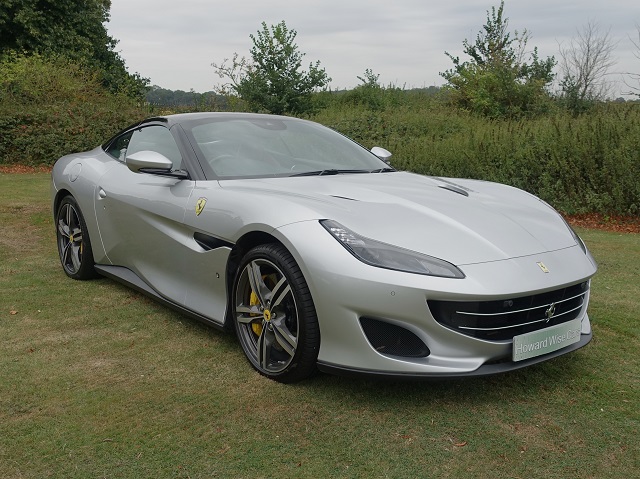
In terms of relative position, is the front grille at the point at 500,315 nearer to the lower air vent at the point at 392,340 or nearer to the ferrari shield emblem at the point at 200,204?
the lower air vent at the point at 392,340

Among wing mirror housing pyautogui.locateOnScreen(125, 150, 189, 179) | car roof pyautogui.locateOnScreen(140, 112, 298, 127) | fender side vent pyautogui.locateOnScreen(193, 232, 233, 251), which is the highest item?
car roof pyautogui.locateOnScreen(140, 112, 298, 127)

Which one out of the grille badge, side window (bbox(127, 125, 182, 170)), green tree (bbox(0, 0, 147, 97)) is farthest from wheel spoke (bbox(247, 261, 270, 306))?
green tree (bbox(0, 0, 147, 97))

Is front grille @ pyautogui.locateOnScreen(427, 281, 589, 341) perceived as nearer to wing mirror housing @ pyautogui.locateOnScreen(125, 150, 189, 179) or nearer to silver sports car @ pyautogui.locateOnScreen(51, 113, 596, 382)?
silver sports car @ pyautogui.locateOnScreen(51, 113, 596, 382)

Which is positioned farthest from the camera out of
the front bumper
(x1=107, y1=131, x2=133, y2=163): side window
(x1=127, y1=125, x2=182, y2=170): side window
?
(x1=107, y1=131, x2=133, y2=163): side window

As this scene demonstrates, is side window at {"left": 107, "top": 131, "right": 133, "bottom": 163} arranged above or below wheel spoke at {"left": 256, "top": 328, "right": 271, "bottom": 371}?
above

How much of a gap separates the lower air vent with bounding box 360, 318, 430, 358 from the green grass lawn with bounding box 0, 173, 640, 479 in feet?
0.94

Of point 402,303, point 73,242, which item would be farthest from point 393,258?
point 73,242

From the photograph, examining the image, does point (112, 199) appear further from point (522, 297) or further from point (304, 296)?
point (522, 297)

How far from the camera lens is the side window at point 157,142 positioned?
3.99 metres

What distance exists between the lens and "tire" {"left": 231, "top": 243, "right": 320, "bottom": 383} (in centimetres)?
286

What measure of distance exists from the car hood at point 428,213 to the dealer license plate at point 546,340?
13.6 inches

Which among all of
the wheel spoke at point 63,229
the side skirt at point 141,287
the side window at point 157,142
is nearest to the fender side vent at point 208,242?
the side skirt at point 141,287

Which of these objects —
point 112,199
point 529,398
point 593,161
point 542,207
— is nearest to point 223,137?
point 112,199

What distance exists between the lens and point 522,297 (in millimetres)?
2674
